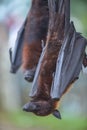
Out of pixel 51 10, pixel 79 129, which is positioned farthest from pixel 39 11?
pixel 79 129

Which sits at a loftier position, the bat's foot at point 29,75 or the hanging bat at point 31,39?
the hanging bat at point 31,39

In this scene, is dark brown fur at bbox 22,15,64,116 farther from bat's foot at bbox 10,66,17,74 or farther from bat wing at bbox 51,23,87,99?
bat's foot at bbox 10,66,17,74

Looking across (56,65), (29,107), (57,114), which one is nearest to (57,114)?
(57,114)

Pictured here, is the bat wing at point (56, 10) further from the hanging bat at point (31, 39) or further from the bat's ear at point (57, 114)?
the bat's ear at point (57, 114)

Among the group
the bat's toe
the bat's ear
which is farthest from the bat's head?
the bat's toe

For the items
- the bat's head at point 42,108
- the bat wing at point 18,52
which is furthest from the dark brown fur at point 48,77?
the bat wing at point 18,52

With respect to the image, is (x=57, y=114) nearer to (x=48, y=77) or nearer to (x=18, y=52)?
(x=48, y=77)
